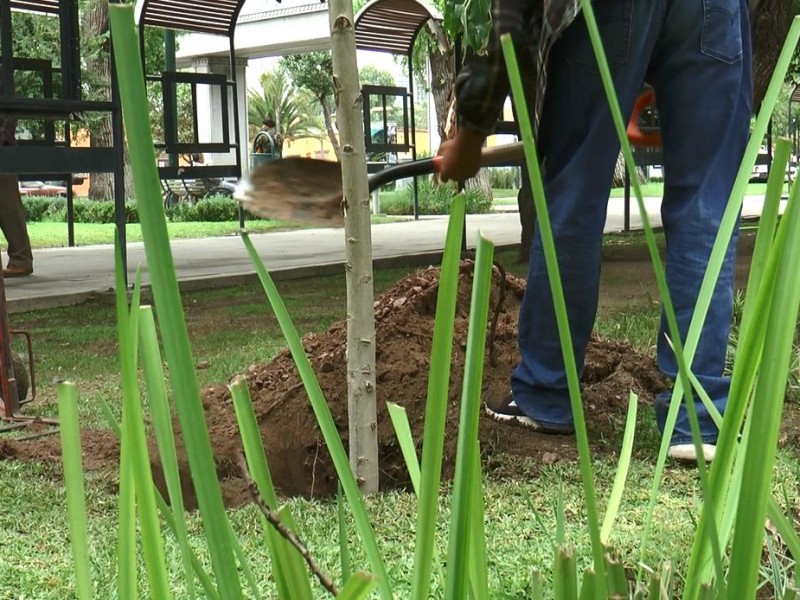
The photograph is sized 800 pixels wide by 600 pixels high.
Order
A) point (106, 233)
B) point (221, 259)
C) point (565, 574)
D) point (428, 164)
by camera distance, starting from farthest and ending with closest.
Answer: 1. point (106, 233)
2. point (221, 259)
3. point (428, 164)
4. point (565, 574)

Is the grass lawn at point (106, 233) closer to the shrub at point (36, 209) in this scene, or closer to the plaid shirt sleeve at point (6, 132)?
the shrub at point (36, 209)

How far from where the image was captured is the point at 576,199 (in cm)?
274

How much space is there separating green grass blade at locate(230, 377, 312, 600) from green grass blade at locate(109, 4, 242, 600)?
0.34ft

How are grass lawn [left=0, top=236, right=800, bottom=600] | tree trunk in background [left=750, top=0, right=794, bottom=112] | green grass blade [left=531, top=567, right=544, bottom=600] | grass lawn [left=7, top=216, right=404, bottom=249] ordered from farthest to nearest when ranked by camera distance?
grass lawn [left=7, top=216, right=404, bottom=249] → tree trunk in background [left=750, top=0, right=794, bottom=112] → grass lawn [left=0, top=236, right=800, bottom=600] → green grass blade [left=531, top=567, right=544, bottom=600]

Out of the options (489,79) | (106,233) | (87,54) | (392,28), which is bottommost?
(106,233)

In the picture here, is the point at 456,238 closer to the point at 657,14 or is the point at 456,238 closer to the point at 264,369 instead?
the point at 657,14

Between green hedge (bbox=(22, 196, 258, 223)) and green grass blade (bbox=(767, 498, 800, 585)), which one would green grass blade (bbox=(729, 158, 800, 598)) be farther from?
green hedge (bbox=(22, 196, 258, 223))

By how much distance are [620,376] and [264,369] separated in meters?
1.20

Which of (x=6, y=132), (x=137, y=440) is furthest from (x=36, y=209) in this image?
(x=137, y=440)

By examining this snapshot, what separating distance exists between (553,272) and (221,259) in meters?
9.52

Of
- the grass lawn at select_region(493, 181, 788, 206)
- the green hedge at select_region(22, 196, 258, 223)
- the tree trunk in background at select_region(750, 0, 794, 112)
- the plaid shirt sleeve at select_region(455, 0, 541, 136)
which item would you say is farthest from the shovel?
the grass lawn at select_region(493, 181, 788, 206)

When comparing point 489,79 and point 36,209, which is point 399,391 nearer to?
point 489,79

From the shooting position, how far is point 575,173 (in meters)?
2.73

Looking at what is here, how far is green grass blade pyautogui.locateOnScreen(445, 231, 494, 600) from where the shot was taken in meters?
0.48
